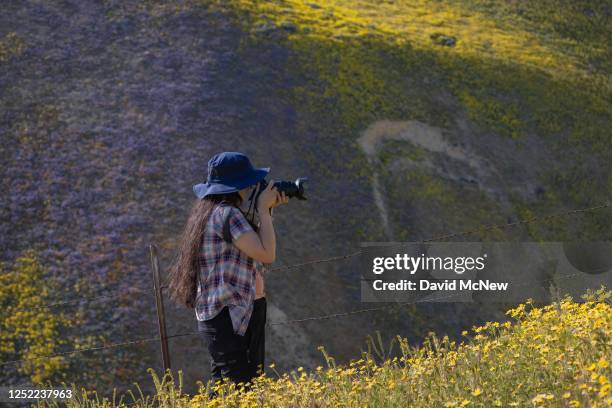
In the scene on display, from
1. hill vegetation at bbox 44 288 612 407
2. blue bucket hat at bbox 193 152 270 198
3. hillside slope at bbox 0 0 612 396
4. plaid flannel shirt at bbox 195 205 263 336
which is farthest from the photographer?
hillside slope at bbox 0 0 612 396

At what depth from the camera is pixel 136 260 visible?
19.9 meters

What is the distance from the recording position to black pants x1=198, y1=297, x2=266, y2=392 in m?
6.32

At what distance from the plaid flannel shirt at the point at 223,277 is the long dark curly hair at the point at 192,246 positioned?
0.05 meters

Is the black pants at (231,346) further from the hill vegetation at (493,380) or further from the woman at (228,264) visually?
the hill vegetation at (493,380)

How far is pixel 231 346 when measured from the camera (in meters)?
6.32

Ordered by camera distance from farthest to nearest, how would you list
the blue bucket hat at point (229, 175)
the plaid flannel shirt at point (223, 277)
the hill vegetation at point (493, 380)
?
1. the blue bucket hat at point (229, 175)
2. the plaid flannel shirt at point (223, 277)
3. the hill vegetation at point (493, 380)

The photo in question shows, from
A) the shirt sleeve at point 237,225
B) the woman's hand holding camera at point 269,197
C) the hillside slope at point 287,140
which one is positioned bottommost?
the hillside slope at point 287,140

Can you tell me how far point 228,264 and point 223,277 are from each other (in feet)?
0.35

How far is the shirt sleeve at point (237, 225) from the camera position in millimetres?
6191

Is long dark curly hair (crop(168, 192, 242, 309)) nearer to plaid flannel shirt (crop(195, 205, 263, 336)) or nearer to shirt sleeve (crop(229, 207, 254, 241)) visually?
plaid flannel shirt (crop(195, 205, 263, 336))

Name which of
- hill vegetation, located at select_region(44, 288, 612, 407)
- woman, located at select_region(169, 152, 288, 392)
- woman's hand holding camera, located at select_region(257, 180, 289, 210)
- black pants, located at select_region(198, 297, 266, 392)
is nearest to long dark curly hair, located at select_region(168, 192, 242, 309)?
woman, located at select_region(169, 152, 288, 392)

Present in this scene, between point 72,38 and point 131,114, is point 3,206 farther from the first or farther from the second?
point 72,38

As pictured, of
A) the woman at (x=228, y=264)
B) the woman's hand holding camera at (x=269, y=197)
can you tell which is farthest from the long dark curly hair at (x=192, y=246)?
the woman's hand holding camera at (x=269, y=197)

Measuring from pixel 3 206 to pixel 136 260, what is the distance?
13.5 ft
